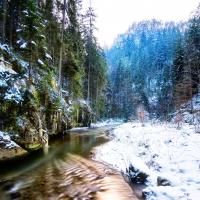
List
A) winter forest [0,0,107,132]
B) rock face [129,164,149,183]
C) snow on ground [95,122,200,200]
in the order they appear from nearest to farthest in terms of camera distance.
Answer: snow on ground [95,122,200,200], rock face [129,164,149,183], winter forest [0,0,107,132]

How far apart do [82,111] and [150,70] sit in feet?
175

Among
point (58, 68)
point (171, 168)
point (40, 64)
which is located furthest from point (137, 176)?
point (58, 68)

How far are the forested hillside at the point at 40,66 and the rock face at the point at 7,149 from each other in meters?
0.68

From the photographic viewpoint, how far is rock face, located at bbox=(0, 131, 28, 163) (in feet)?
23.8

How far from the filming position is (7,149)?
7430 millimetres

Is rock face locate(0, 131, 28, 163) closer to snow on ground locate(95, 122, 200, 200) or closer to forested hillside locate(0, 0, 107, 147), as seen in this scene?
forested hillside locate(0, 0, 107, 147)

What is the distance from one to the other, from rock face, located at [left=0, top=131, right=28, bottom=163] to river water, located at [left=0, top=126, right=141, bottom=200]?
0.35m

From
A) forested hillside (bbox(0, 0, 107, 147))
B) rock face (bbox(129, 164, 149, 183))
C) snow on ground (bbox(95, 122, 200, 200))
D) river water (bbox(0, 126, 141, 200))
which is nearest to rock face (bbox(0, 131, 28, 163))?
river water (bbox(0, 126, 141, 200))

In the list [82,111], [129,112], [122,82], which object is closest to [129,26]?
[122,82]

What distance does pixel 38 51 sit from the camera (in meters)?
13.6

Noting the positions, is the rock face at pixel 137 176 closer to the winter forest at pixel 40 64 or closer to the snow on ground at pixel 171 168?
the snow on ground at pixel 171 168

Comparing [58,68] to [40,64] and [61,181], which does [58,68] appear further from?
[61,181]

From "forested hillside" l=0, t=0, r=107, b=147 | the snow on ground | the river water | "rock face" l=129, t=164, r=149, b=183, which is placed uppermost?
"forested hillside" l=0, t=0, r=107, b=147

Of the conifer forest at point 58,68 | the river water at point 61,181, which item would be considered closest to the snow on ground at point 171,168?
the river water at point 61,181
